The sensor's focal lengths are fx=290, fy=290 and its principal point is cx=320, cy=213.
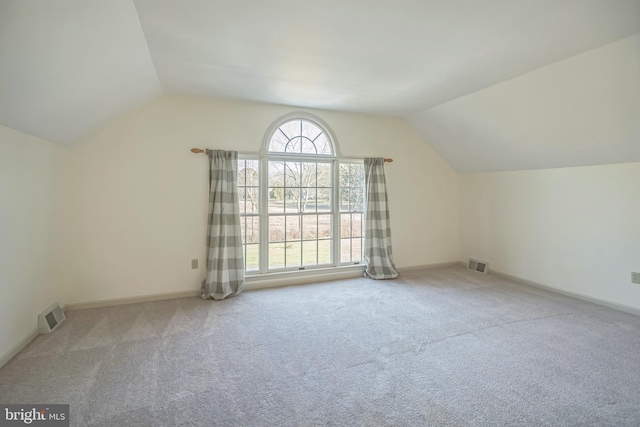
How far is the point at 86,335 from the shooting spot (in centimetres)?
270

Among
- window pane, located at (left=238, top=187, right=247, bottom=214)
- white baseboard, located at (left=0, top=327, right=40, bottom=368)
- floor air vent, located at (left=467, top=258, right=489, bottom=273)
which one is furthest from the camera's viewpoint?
floor air vent, located at (left=467, top=258, right=489, bottom=273)

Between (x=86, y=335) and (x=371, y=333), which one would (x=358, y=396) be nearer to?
(x=371, y=333)

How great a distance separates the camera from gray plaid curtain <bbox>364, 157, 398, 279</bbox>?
4.49m

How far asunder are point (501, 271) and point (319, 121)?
3.71 meters

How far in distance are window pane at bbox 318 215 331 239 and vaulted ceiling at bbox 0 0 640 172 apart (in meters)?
1.86

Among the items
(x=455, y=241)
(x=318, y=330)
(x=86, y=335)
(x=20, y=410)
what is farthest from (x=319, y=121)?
(x=20, y=410)

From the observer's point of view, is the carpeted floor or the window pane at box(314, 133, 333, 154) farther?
the window pane at box(314, 133, 333, 154)

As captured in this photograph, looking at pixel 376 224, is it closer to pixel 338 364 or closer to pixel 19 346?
pixel 338 364

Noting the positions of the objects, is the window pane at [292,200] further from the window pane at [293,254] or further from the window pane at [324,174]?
the window pane at [293,254]

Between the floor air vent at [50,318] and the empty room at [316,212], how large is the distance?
3 centimetres

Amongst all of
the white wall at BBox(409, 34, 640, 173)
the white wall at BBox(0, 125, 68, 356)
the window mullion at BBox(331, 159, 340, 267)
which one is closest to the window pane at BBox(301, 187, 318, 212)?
the window mullion at BBox(331, 159, 340, 267)

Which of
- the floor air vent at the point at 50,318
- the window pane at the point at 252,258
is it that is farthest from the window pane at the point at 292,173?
the floor air vent at the point at 50,318

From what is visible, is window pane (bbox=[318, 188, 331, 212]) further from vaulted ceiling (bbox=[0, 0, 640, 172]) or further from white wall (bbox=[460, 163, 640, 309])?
white wall (bbox=[460, 163, 640, 309])

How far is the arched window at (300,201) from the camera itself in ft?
13.3
